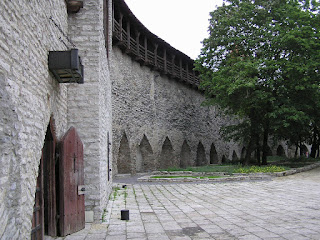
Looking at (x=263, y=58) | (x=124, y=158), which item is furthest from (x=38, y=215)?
(x=263, y=58)

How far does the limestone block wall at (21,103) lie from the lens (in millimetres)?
3004

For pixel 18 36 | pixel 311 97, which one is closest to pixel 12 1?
pixel 18 36

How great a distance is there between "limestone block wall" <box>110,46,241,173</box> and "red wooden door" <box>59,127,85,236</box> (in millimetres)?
9889

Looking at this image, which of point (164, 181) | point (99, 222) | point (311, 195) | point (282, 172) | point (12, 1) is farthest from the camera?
point (282, 172)

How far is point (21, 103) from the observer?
11.5ft

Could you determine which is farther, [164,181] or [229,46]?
[229,46]

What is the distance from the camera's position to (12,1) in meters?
3.21

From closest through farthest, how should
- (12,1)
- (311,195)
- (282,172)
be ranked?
(12,1) → (311,195) → (282,172)

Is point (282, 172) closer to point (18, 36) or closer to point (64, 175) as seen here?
point (64, 175)

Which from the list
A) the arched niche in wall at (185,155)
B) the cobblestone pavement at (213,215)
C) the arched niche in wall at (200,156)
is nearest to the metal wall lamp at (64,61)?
A: the cobblestone pavement at (213,215)

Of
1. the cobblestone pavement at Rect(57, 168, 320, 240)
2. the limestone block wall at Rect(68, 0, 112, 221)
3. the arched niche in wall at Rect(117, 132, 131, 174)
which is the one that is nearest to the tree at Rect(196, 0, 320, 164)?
the arched niche in wall at Rect(117, 132, 131, 174)

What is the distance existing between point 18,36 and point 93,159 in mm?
3215

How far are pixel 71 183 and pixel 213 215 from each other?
3.01m

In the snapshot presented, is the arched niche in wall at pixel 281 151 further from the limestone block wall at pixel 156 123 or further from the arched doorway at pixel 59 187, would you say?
the arched doorway at pixel 59 187
